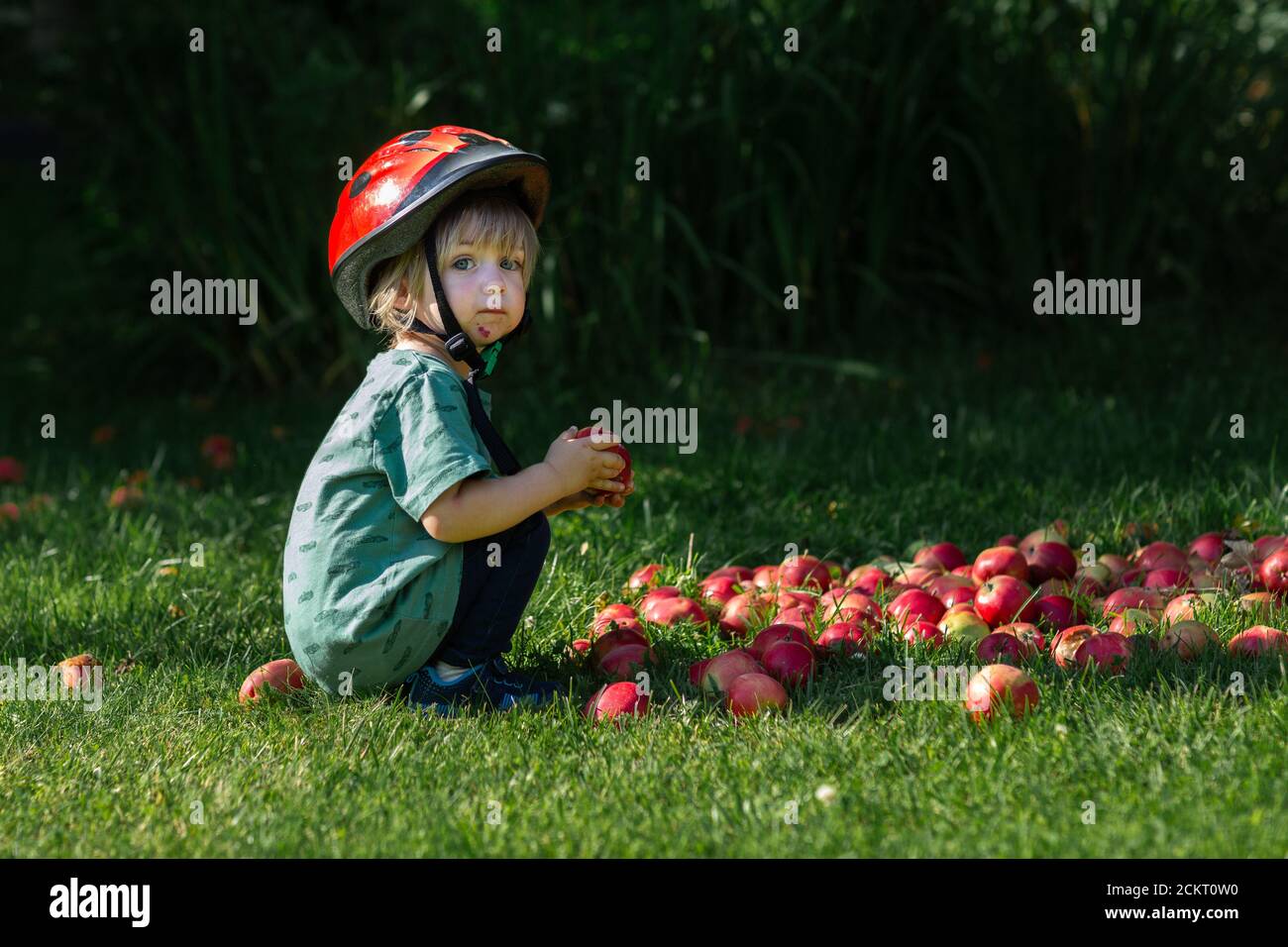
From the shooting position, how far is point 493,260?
296 centimetres

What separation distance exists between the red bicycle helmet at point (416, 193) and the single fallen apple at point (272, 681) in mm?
770

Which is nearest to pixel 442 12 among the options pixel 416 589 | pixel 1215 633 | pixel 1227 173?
pixel 1227 173

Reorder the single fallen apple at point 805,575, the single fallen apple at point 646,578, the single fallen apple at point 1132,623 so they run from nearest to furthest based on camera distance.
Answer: the single fallen apple at point 1132,623 < the single fallen apple at point 805,575 < the single fallen apple at point 646,578

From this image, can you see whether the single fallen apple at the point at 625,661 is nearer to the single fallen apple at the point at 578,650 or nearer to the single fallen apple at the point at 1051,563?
the single fallen apple at the point at 578,650

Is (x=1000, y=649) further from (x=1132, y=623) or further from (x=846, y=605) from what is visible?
(x=846, y=605)

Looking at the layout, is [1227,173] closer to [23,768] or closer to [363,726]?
[363,726]

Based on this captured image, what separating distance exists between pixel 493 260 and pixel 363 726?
0.95 meters

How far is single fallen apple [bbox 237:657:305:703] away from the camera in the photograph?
307 centimetres

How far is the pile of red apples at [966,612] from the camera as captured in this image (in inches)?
114

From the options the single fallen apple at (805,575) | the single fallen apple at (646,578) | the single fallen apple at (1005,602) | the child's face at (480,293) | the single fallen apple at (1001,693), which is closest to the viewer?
the single fallen apple at (1001,693)

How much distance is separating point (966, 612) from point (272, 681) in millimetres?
1503

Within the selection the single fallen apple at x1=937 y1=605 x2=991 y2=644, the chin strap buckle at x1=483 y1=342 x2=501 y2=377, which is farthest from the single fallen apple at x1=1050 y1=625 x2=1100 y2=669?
the chin strap buckle at x1=483 y1=342 x2=501 y2=377

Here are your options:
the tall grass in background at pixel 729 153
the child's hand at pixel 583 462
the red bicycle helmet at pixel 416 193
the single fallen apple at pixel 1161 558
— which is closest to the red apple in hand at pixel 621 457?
the child's hand at pixel 583 462
